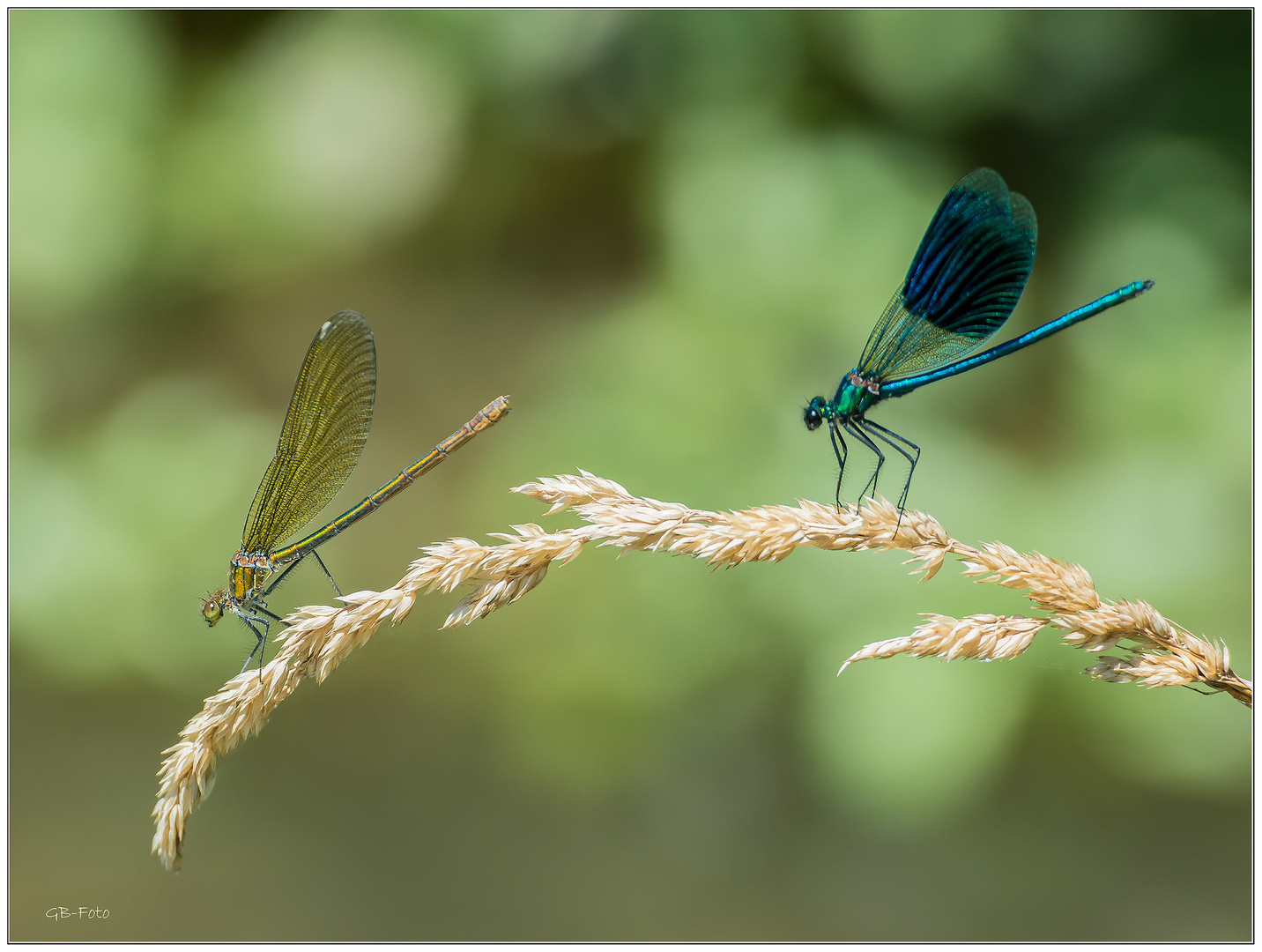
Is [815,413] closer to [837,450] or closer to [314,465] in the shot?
[837,450]

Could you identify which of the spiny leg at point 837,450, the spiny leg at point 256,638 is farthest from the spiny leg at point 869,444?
the spiny leg at point 256,638

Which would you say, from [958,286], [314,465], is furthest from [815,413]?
[314,465]

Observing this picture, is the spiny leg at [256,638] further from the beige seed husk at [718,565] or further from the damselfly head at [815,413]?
the damselfly head at [815,413]

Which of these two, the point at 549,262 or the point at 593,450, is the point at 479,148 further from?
the point at 593,450

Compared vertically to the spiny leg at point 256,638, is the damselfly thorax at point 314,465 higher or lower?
higher

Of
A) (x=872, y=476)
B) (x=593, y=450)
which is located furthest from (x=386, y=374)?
(x=872, y=476)

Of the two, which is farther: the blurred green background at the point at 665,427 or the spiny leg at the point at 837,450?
the blurred green background at the point at 665,427

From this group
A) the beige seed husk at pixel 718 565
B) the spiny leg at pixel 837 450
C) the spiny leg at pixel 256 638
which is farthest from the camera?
the spiny leg at pixel 837 450

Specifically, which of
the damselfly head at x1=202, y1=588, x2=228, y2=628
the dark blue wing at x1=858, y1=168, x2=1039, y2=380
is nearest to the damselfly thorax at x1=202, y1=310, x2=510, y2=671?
the damselfly head at x1=202, y1=588, x2=228, y2=628
